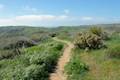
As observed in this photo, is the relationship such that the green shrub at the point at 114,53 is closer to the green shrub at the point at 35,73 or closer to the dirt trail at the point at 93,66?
→ the dirt trail at the point at 93,66

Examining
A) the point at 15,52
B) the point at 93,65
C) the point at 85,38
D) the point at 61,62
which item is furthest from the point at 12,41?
the point at 93,65

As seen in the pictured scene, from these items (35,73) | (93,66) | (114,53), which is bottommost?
(93,66)

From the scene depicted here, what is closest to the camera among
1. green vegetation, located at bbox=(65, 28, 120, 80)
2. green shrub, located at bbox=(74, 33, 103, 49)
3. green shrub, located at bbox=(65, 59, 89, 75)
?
green vegetation, located at bbox=(65, 28, 120, 80)

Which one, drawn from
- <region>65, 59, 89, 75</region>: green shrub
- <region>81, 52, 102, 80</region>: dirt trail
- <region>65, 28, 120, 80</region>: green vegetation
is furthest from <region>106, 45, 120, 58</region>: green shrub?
<region>65, 59, 89, 75</region>: green shrub

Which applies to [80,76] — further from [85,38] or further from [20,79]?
[85,38]

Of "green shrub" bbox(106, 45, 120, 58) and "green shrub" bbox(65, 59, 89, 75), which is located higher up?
"green shrub" bbox(106, 45, 120, 58)

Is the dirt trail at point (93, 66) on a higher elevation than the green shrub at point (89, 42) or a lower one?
lower

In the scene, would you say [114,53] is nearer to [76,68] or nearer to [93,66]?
[93,66]

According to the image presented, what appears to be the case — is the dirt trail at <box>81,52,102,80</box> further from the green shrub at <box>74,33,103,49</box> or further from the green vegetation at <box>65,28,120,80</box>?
the green shrub at <box>74,33,103,49</box>

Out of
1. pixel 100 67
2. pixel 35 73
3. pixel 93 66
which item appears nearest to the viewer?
pixel 35 73

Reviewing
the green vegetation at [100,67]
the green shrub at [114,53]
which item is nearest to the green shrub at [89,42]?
the green vegetation at [100,67]

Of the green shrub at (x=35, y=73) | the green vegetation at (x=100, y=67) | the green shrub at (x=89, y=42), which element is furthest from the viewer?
the green shrub at (x=89, y=42)

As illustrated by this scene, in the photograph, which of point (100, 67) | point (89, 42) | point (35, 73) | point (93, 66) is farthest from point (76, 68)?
point (89, 42)

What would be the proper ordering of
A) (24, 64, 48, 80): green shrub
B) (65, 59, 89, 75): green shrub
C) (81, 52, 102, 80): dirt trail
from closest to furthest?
1. (24, 64, 48, 80): green shrub
2. (81, 52, 102, 80): dirt trail
3. (65, 59, 89, 75): green shrub
